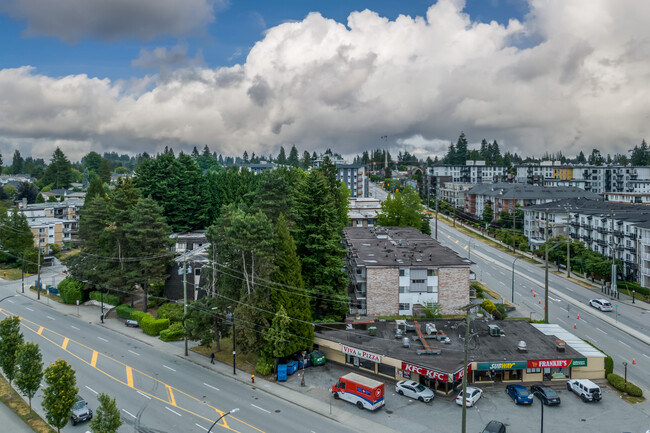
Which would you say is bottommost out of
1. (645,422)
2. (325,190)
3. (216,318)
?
(645,422)

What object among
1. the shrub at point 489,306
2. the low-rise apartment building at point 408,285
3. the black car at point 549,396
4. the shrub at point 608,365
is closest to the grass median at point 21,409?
the low-rise apartment building at point 408,285

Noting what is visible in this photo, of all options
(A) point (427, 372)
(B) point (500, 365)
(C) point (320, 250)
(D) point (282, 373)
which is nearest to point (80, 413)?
(D) point (282, 373)

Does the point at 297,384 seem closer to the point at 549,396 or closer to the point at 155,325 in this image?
the point at 549,396

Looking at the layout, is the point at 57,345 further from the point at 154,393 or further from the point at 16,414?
the point at 154,393

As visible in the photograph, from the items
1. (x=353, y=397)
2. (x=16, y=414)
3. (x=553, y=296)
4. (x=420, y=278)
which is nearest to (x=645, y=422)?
(x=353, y=397)

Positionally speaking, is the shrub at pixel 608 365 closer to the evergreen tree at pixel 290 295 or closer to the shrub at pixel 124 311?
the evergreen tree at pixel 290 295

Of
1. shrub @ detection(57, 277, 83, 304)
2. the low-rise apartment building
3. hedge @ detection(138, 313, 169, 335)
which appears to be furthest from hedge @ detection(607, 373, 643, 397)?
shrub @ detection(57, 277, 83, 304)

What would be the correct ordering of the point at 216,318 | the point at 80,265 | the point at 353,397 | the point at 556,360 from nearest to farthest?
the point at 353,397 < the point at 556,360 < the point at 216,318 < the point at 80,265
